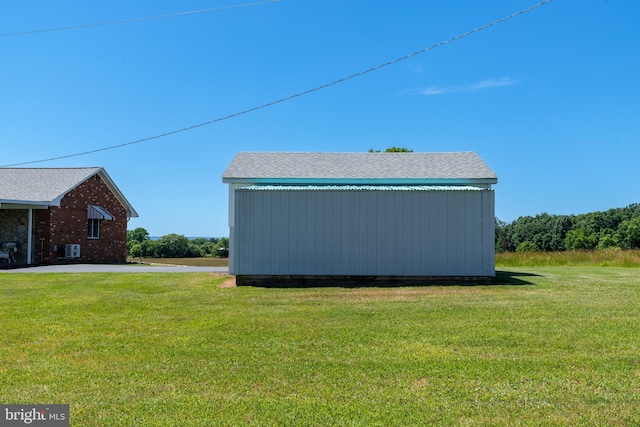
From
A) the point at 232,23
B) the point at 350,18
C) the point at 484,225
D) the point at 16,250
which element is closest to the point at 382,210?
the point at 484,225

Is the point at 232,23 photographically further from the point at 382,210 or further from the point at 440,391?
the point at 440,391

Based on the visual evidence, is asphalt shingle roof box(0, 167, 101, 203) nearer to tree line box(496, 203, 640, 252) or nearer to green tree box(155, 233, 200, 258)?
green tree box(155, 233, 200, 258)

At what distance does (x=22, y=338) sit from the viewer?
21.2ft

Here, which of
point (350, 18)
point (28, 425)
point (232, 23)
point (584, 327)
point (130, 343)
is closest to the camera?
point (28, 425)

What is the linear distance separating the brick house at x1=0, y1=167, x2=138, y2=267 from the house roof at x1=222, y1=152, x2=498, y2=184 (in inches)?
419

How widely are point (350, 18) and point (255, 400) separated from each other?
43.1 feet

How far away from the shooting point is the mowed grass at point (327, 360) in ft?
12.8

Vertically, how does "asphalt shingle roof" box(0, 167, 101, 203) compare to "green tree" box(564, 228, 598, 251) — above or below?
above

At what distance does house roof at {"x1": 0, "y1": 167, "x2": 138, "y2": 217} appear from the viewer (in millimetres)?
21922

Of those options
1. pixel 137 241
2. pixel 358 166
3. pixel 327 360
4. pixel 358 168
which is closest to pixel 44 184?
pixel 358 166

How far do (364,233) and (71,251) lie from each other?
1664 cm

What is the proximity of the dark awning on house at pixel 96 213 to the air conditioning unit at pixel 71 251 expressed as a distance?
210cm
